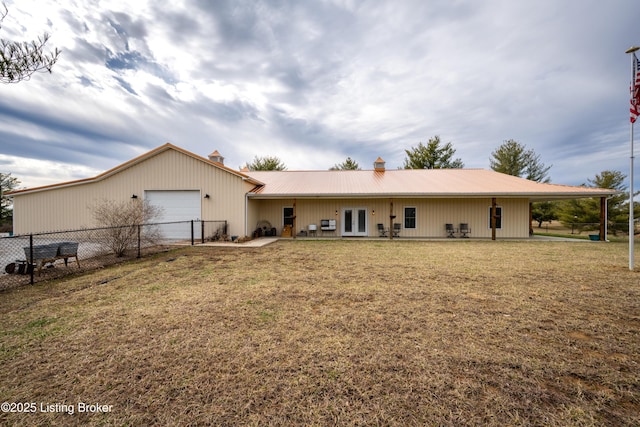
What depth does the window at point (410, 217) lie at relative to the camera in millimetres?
15141

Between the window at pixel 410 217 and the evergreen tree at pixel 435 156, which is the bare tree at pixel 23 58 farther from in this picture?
the evergreen tree at pixel 435 156

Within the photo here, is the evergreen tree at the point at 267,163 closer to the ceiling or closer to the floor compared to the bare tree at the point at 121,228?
closer to the ceiling

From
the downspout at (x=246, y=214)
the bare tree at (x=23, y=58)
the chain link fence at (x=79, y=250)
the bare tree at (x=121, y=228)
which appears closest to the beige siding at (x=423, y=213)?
the downspout at (x=246, y=214)

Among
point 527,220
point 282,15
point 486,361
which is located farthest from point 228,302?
point 527,220

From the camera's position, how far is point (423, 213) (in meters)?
15.1

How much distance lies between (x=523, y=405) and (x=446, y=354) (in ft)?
2.44

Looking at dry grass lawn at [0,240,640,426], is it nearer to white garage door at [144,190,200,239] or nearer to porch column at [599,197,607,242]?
white garage door at [144,190,200,239]

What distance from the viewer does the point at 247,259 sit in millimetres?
8016

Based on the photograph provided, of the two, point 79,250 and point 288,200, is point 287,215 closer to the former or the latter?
point 288,200

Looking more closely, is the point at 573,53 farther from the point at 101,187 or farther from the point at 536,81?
the point at 101,187

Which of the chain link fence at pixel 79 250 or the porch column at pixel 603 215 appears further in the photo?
the porch column at pixel 603 215

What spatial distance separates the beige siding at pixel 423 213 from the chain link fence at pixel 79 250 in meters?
3.79

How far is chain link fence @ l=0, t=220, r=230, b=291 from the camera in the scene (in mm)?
5672

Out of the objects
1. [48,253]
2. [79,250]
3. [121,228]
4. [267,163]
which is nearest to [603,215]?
[121,228]
